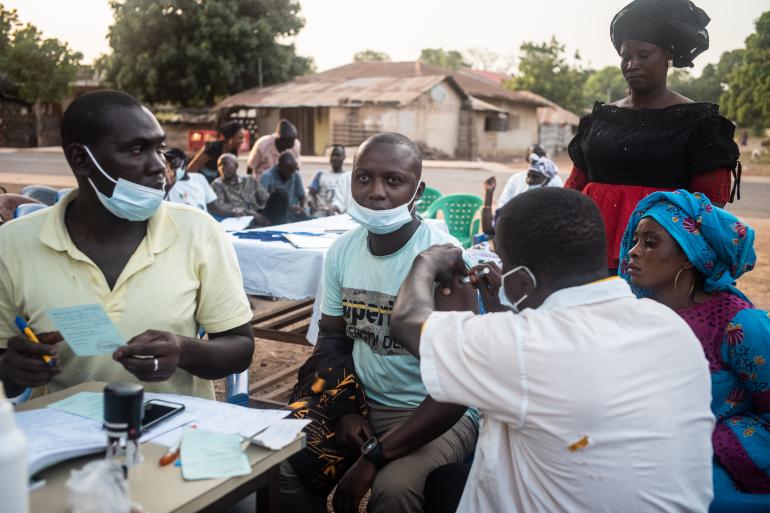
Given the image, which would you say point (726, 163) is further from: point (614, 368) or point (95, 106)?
point (95, 106)

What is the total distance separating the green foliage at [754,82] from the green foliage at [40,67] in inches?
1243

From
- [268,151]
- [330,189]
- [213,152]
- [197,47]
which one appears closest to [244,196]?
[213,152]

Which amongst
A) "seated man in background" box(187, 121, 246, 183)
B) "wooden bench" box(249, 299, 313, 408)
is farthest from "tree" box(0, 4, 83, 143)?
"wooden bench" box(249, 299, 313, 408)

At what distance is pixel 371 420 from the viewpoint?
2518mm

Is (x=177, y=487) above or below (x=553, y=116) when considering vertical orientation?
below

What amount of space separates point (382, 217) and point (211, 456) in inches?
50.1

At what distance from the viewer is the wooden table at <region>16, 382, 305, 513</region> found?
139 centimetres

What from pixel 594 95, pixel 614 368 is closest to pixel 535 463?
pixel 614 368

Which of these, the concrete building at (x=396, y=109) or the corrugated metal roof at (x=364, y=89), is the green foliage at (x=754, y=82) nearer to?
the corrugated metal roof at (x=364, y=89)

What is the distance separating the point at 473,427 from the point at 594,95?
60.0 m

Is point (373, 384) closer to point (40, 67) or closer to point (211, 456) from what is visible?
point (211, 456)

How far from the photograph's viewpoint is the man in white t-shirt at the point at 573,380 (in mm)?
1502

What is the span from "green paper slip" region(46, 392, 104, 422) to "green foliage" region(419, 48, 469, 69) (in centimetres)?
6387

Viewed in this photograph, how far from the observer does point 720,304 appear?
2.39m
